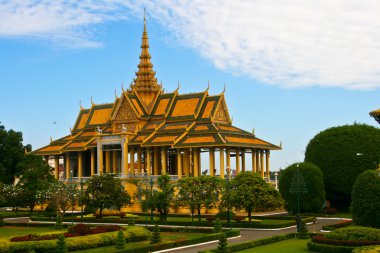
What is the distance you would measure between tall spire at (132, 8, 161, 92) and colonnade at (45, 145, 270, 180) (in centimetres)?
781

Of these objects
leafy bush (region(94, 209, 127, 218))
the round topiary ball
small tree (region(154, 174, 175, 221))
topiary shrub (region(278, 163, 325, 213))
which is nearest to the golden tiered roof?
the round topiary ball

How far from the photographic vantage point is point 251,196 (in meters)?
40.1

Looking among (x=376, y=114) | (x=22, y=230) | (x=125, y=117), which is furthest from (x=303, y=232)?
(x=125, y=117)

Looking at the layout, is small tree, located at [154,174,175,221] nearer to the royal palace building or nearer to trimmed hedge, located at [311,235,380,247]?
the royal palace building

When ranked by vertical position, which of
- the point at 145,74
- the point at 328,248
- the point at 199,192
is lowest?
the point at 328,248

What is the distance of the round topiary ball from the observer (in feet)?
171

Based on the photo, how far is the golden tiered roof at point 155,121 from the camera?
58969mm

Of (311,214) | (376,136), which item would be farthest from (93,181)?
(376,136)

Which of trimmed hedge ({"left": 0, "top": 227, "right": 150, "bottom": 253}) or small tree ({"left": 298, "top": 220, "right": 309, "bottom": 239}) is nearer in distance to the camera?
trimmed hedge ({"left": 0, "top": 227, "right": 150, "bottom": 253})

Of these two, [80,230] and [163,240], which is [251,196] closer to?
[163,240]

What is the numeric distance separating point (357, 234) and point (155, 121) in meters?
42.1

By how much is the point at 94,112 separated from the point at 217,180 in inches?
1304

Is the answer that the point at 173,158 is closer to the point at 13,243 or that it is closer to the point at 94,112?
the point at 94,112

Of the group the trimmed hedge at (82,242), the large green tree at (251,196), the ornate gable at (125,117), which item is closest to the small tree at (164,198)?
the large green tree at (251,196)
